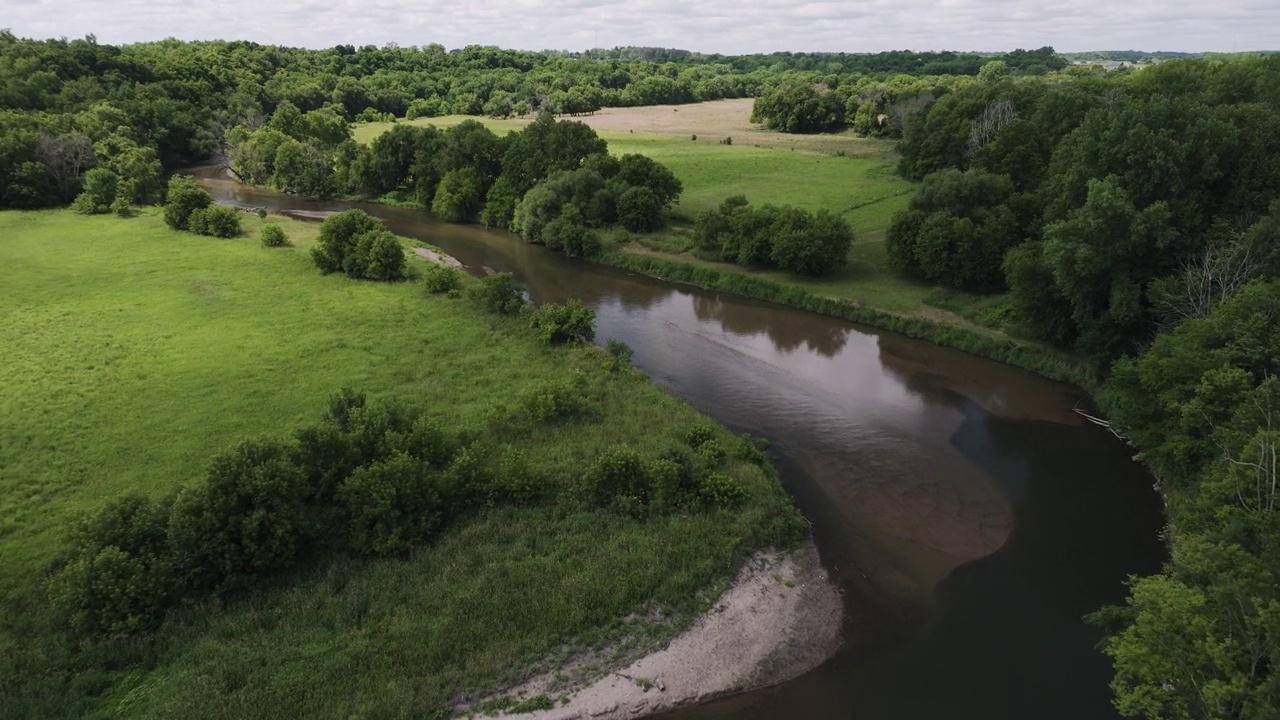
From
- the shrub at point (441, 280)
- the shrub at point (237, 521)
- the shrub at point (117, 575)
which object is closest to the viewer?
the shrub at point (117, 575)

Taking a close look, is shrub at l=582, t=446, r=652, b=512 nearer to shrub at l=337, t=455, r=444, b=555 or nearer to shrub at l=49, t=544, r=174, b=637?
shrub at l=337, t=455, r=444, b=555

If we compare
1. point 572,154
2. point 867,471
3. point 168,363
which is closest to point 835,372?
point 867,471

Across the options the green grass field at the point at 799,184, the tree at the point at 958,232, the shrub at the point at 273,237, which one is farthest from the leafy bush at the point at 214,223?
the tree at the point at 958,232

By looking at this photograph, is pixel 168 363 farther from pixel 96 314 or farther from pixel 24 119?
pixel 24 119

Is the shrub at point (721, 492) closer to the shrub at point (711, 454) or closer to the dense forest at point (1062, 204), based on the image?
the shrub at point (711, 454)

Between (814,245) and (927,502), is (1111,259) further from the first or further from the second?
(814,245)

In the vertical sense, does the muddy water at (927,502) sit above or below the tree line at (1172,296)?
below
